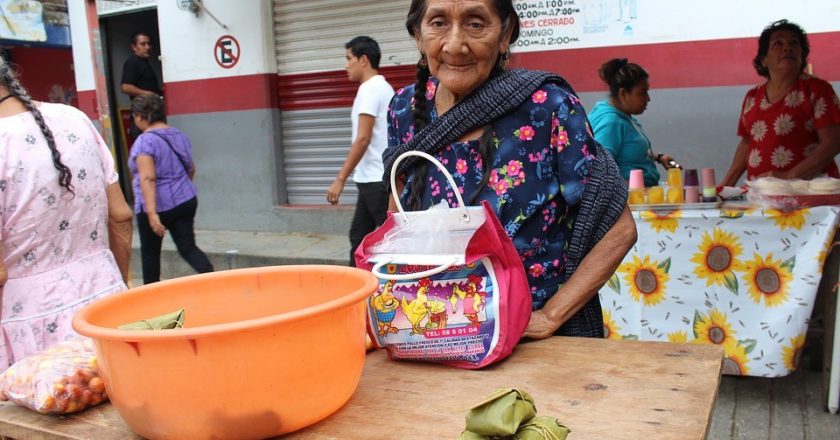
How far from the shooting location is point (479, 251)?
137 cm

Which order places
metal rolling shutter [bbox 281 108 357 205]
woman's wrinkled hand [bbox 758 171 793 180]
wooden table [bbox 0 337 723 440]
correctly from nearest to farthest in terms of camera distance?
wooden table [bbox 0 337 723 440] → woman's wrinkled hand [bbox 758 171 793 180] → metal rolling shutter [bbox 281 108 357 205]

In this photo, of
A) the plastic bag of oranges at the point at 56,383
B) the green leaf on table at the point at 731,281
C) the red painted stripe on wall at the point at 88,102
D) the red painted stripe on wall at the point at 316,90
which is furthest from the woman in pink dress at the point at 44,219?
the red painted stripe on wall at the point at 88,102

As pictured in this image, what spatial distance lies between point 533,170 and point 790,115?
3.43 metres

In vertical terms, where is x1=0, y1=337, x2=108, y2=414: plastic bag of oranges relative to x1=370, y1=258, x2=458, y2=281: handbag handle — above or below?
below

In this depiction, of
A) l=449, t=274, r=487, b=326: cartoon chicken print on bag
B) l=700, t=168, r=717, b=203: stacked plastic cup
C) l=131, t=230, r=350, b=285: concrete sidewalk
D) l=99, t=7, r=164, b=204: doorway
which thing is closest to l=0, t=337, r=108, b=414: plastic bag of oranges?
l=449, t=274, r=487, b=326: cartoon chicken print on bag

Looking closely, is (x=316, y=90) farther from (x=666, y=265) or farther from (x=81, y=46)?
(x=666, y=265)

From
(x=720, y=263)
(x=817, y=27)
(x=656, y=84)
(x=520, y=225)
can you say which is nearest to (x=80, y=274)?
(x=520, y=225)

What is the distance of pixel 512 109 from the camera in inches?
63.1

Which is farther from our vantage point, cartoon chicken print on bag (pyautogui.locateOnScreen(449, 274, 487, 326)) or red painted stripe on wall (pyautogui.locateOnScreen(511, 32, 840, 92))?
red painted stripe on wall (pyautogui.locateOnScreen(511, 32, 840, 92))

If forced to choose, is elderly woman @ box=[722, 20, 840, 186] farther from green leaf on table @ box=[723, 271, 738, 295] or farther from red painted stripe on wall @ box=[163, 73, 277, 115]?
red painted stripe on wall @ box=[163, 73, 277, 115]

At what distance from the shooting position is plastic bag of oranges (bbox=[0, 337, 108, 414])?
125 cm

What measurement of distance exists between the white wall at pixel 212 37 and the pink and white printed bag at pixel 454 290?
614 cm

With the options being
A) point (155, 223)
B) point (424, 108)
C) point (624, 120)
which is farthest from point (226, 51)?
point (424, 108)

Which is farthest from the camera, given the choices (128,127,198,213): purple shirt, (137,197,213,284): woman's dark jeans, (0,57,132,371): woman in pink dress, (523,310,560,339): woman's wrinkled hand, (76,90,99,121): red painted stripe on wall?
(76,90,99,121): red painted stripe on wall
